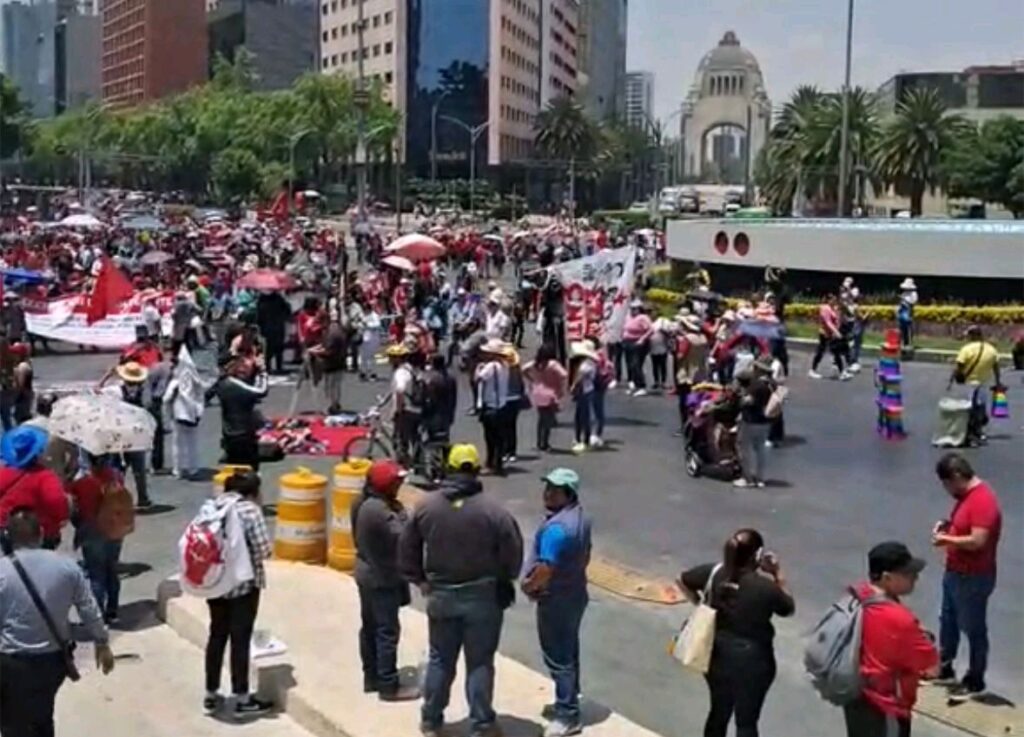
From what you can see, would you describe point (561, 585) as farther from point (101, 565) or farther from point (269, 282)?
point (269, 282)

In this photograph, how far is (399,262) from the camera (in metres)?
33.1

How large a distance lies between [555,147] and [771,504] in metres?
113

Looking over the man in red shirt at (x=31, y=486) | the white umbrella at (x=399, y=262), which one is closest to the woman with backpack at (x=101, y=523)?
the man in red shirt at (x=31, y=486)

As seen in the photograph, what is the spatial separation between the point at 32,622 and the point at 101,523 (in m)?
4.00

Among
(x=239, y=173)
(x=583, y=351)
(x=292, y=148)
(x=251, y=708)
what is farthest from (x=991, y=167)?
(x=251, y=708)

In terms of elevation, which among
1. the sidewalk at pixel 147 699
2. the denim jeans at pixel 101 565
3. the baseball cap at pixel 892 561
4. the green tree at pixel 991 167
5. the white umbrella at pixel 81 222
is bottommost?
the sidewalk at pixel 147 699

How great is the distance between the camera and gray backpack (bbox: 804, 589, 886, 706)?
22.4 ft

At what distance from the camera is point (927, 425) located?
70.6 ft

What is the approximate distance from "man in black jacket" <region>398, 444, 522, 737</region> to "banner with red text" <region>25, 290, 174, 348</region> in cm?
1913

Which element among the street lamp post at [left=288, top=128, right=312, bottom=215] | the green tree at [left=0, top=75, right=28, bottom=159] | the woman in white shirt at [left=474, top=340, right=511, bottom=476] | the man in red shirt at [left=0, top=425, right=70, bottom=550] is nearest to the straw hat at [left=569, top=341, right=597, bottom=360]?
the woman in white shirt at [left=474, top=340, right=511, bottom=476]

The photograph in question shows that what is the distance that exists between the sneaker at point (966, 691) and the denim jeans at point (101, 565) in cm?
589

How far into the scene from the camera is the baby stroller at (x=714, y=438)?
17.0 metres

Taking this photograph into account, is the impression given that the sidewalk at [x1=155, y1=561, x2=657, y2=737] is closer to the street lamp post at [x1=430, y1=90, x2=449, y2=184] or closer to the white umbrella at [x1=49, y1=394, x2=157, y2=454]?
the white umbrella at [x1=49, y1=394, x2=157, y2=454]

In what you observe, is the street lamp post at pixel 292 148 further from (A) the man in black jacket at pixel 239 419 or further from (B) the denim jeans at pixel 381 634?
(B) the denim jeans at pixel 381 634
